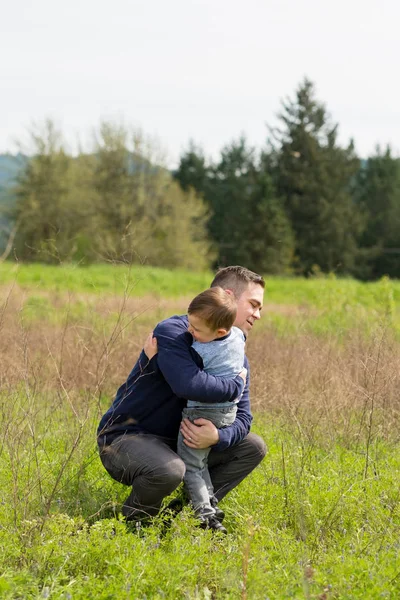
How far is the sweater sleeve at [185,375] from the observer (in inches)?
162

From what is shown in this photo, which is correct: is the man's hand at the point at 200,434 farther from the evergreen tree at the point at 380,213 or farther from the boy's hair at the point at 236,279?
the evergreen tree at the point at 380,213

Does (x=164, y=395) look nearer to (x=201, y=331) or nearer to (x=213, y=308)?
(x=201, y=331)

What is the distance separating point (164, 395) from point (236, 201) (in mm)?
50089

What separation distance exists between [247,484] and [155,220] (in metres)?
37.5

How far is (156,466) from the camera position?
412cm

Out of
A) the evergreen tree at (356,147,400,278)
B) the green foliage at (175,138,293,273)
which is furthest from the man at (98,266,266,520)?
the evergreen tree at (356,147,400,278)

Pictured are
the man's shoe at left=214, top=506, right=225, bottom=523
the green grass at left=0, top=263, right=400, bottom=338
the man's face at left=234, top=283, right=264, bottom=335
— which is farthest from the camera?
the green grass at left=0, top=263, right=400, bottom=338

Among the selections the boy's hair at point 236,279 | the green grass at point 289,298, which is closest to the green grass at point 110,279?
the green grass at point 289,298

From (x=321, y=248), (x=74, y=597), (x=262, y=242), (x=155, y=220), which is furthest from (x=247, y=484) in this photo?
(x=321, y=248)

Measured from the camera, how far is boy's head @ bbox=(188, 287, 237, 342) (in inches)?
159

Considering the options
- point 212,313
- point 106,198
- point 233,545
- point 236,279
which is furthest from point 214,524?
Answer: point 106,198

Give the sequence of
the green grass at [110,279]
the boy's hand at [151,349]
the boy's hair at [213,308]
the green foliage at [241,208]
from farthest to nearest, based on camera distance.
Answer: the green foliage at [241,208], the green grass at [110,279], the boy's hand at [151,349], the boy's hair at [213,308]

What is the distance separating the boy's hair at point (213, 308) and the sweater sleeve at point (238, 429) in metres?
0.70

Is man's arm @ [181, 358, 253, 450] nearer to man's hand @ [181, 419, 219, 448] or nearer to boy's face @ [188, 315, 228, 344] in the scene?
man's hand @ [181, 419, 219, 448]
